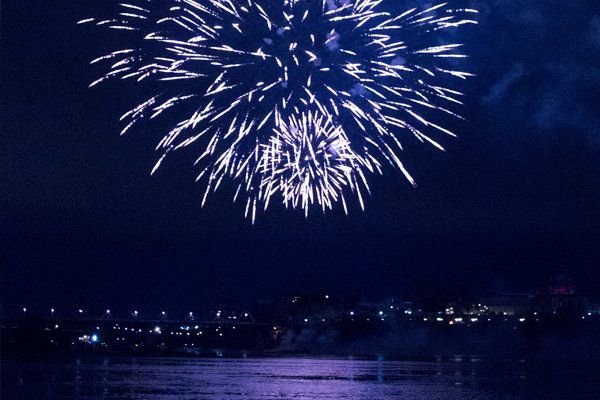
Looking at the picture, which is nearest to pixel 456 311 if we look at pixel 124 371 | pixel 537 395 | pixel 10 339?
pixel 10 339

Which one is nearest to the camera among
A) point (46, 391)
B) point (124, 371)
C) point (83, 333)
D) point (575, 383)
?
point (46, 391)

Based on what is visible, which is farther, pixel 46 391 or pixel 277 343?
pixel 277 343

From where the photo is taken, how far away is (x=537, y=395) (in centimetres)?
5503

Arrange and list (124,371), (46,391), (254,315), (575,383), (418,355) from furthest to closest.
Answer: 1. (254,315)
2. (418,355)
3. (124,371)
4. (575,383)
5. (46,391)

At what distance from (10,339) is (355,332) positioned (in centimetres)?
4799

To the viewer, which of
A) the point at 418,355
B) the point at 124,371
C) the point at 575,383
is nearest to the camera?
the point at 575,383

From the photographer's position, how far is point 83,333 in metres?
144

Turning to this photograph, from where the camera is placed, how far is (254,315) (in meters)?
161

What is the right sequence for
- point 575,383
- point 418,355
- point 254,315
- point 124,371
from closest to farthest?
point 575,383 < point 124,371 < point 418,355 < point 254,315

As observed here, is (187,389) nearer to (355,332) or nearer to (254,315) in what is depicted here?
(355,332)

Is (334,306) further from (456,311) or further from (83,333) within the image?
(83,333)

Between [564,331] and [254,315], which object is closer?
[564,331]

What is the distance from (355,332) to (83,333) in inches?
1519

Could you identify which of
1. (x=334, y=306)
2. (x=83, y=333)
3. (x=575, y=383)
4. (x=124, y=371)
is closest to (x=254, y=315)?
(x=334, y=306)
